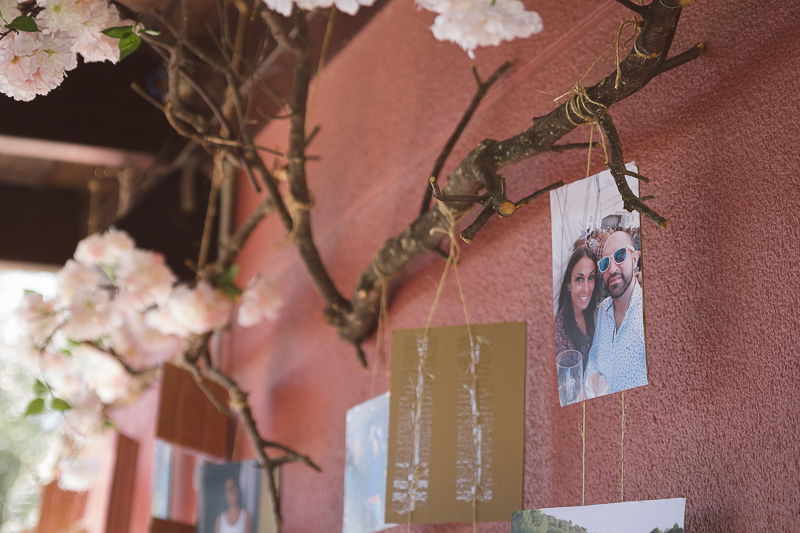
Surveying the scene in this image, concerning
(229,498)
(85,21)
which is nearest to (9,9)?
(85,21)

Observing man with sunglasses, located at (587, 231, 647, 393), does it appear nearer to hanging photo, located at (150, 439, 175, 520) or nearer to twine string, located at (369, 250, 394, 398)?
twine string, located at (369, 250, 394, 398)

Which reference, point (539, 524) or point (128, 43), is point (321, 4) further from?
point (539, 524)

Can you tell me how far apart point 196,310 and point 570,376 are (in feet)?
4.24

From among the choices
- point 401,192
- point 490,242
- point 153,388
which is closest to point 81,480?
point 153,388

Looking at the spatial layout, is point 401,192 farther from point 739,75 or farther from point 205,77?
point 205,77

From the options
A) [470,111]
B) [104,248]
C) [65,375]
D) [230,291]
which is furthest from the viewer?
[65,375]

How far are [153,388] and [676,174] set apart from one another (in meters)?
2.64

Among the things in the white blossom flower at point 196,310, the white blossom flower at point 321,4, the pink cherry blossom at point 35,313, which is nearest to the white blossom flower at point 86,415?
the pink cherry blossom at point 35,313

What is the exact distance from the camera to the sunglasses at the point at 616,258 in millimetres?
866

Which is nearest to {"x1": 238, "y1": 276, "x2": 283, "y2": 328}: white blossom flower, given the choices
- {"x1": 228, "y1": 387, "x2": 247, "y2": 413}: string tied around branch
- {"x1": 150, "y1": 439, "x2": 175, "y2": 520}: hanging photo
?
{"x1": 228, "y1": 387, "x2": 247, "y2": 413}: string tied around branch

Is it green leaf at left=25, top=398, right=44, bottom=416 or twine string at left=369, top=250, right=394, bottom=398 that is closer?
twine string at left=369, top=250, right=394, bottom=398

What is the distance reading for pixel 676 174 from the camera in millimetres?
957

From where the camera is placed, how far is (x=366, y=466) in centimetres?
145

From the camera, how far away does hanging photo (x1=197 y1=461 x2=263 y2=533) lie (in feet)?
6.31
